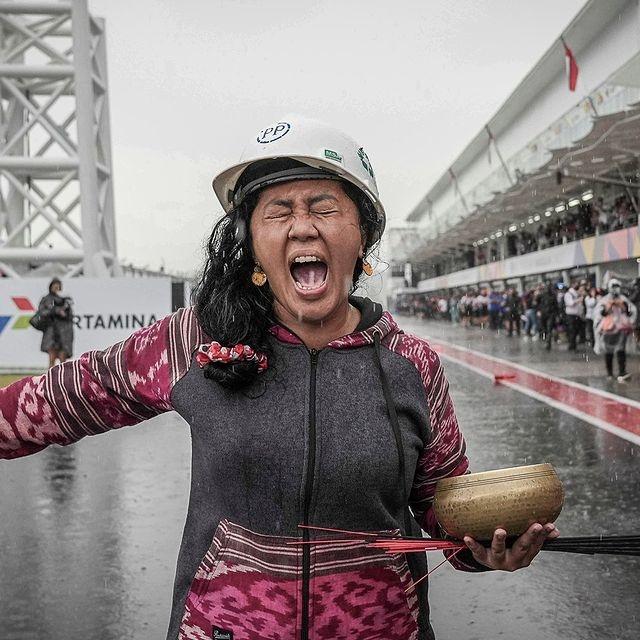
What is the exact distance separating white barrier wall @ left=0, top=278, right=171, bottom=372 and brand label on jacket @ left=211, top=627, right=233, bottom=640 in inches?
507

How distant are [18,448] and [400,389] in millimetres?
888

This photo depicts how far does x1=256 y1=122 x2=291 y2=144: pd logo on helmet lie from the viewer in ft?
5.95

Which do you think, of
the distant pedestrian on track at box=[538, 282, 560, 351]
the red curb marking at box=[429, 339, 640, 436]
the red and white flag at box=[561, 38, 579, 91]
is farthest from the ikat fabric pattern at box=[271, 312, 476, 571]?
the red and white flag at box=[561, 38, 579, 91]

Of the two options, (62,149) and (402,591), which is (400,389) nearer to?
(402,591)

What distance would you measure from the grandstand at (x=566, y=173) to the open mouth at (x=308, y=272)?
15.1 m

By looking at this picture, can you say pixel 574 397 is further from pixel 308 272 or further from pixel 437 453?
pixel 308 272

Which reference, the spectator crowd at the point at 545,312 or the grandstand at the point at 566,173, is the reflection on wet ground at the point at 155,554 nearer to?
the spectator crowd at the point at 545,312

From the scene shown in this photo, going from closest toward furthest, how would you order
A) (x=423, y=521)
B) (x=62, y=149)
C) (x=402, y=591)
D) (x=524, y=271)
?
1. (x=402, y=591)
2. (x=423, y=521)
3. (x=62, y=149)
4. (x=524, y=271)

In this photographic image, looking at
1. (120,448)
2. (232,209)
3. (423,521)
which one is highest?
(232,209)

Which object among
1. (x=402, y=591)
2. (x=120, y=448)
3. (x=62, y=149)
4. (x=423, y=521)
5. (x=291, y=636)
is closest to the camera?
(x=291, y=636)

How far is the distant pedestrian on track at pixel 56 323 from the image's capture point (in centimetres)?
1259

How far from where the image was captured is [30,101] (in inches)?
769

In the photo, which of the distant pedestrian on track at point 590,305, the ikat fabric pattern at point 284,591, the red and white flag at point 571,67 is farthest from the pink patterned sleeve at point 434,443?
the red and white flag at point 571,67

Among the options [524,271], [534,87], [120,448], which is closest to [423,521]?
[120,448]
